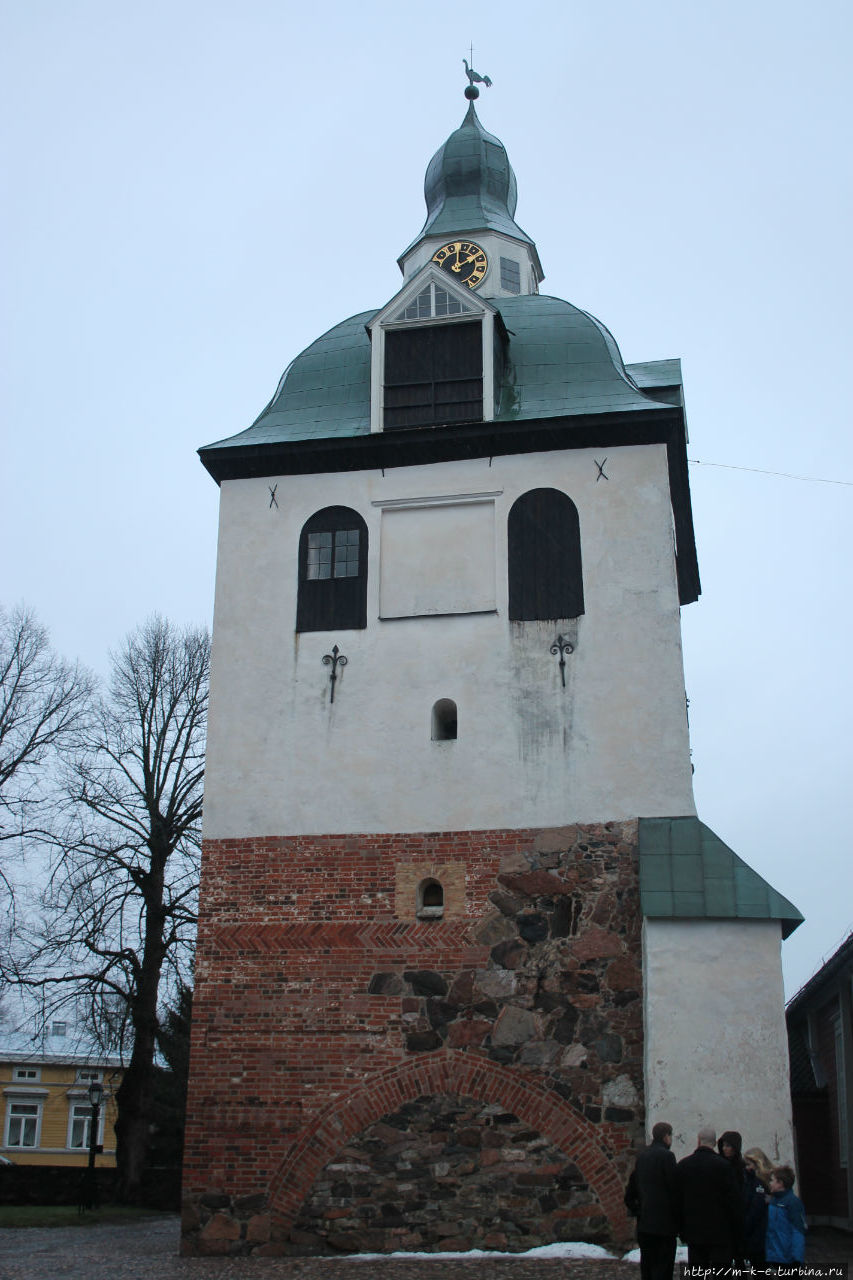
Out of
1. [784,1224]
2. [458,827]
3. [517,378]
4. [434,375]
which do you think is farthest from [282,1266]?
[517,378]

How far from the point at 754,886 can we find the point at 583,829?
1.98 metres

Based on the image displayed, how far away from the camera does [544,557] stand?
16.7 metres

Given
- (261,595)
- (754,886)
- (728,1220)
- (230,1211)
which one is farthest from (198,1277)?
(261,595)

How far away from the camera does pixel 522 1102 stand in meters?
14.4

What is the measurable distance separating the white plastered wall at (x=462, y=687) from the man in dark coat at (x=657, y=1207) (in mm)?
5539

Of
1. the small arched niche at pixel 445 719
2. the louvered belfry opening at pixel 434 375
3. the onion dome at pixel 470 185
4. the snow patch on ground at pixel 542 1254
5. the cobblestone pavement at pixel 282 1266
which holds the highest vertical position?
the onion dome at pixel 470 185

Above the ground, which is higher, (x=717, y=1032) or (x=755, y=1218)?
(x=717, y=1032)

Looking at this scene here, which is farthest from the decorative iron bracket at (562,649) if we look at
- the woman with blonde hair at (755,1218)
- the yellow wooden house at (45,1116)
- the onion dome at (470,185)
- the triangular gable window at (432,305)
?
the yellow wooden house at (45,1116)

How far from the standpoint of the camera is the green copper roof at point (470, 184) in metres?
22.0

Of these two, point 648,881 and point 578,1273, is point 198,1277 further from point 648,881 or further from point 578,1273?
point 648,881

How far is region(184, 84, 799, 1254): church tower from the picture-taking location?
1424 cm

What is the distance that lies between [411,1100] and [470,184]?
1488 centimetres

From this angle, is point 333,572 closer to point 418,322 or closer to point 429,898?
point 418,322

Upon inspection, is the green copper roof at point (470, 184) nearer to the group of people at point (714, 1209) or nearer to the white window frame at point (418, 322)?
the white window frame at point (418, 322)
